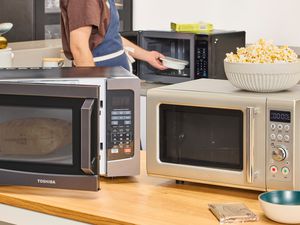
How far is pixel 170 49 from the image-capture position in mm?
3938

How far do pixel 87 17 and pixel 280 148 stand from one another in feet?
4.58

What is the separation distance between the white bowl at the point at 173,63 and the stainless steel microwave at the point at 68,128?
188 centimetres

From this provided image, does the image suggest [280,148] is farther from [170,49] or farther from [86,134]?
[170,49]

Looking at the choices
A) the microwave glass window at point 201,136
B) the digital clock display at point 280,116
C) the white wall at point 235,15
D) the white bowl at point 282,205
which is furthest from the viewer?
the white wall at point 235,15

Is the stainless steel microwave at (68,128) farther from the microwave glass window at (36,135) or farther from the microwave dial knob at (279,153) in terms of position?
the microwave dial knob at (279,153)

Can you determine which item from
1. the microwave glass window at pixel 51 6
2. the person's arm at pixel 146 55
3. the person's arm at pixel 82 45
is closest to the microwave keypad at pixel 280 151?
the person's arm at pixel 82 45

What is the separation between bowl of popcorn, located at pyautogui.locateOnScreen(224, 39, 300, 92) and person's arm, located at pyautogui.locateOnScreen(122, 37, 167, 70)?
1815 mm

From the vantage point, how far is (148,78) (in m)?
3.95

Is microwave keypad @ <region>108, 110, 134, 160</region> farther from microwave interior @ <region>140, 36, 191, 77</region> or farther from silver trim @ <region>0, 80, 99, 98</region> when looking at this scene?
microwave interior @ <region>140, 36, 191, 77</region>

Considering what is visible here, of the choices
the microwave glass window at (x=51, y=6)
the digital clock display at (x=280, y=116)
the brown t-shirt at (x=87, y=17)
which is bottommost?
the digital clock display at (x=280, y=116)

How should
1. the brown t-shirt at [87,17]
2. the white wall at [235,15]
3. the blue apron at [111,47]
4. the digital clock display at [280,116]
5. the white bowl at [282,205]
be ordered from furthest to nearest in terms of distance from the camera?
the white wall at [235,15], the blue apron at [111,47], the brown t-shirt at [87,17], the digital clock display at [280,116], the white bowl at [282,205]

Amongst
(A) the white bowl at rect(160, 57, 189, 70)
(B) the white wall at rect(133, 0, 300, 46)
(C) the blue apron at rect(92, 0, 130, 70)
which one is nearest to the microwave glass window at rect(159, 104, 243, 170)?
(C) the blue apron at rect(92, 0, 130, 70)

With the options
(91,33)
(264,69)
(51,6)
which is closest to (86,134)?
(264,69)

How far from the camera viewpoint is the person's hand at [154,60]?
3.55m
